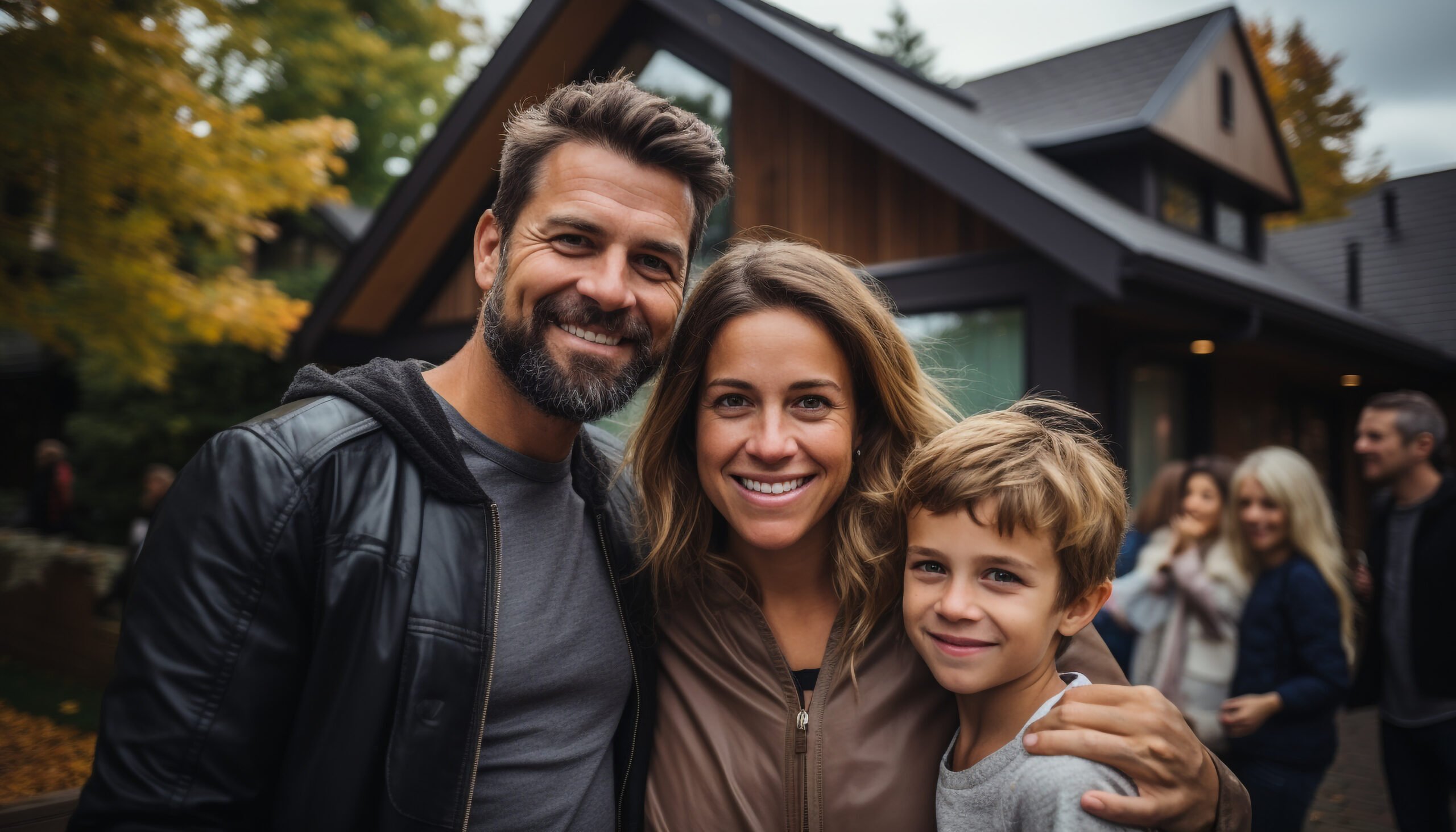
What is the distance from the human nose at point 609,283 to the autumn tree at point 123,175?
14.3ft

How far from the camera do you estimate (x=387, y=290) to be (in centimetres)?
1057

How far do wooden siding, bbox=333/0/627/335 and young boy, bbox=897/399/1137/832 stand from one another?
6.05m

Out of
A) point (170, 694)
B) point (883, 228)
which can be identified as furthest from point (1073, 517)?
point (883, 228)

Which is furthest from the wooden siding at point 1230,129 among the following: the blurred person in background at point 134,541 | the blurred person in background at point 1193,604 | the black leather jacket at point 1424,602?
the blurred person in background at point 134,541

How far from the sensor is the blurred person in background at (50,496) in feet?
41.2

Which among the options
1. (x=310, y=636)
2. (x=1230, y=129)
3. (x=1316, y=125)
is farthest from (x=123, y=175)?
(x=1316, y=125)

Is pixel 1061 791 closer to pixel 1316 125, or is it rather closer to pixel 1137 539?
pixel 1137 539

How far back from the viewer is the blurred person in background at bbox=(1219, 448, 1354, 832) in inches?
150

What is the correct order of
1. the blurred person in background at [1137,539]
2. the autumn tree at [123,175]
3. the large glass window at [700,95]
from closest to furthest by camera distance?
the blurred person in background at [1137,539] → the autumn tree at [123,175] → the large glass window at [700,95]

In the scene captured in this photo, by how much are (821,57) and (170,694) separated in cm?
594

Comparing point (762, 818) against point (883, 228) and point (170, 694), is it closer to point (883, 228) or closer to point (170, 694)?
point (170, 694)

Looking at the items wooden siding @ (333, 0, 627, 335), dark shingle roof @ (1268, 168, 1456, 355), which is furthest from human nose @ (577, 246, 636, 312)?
dark shingle roof @ (1268, 168, 1456, 355)

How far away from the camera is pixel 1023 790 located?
169cm

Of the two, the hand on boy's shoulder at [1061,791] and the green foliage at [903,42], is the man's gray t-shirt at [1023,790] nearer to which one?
the hand on boy's shoulder at [1061,791]
